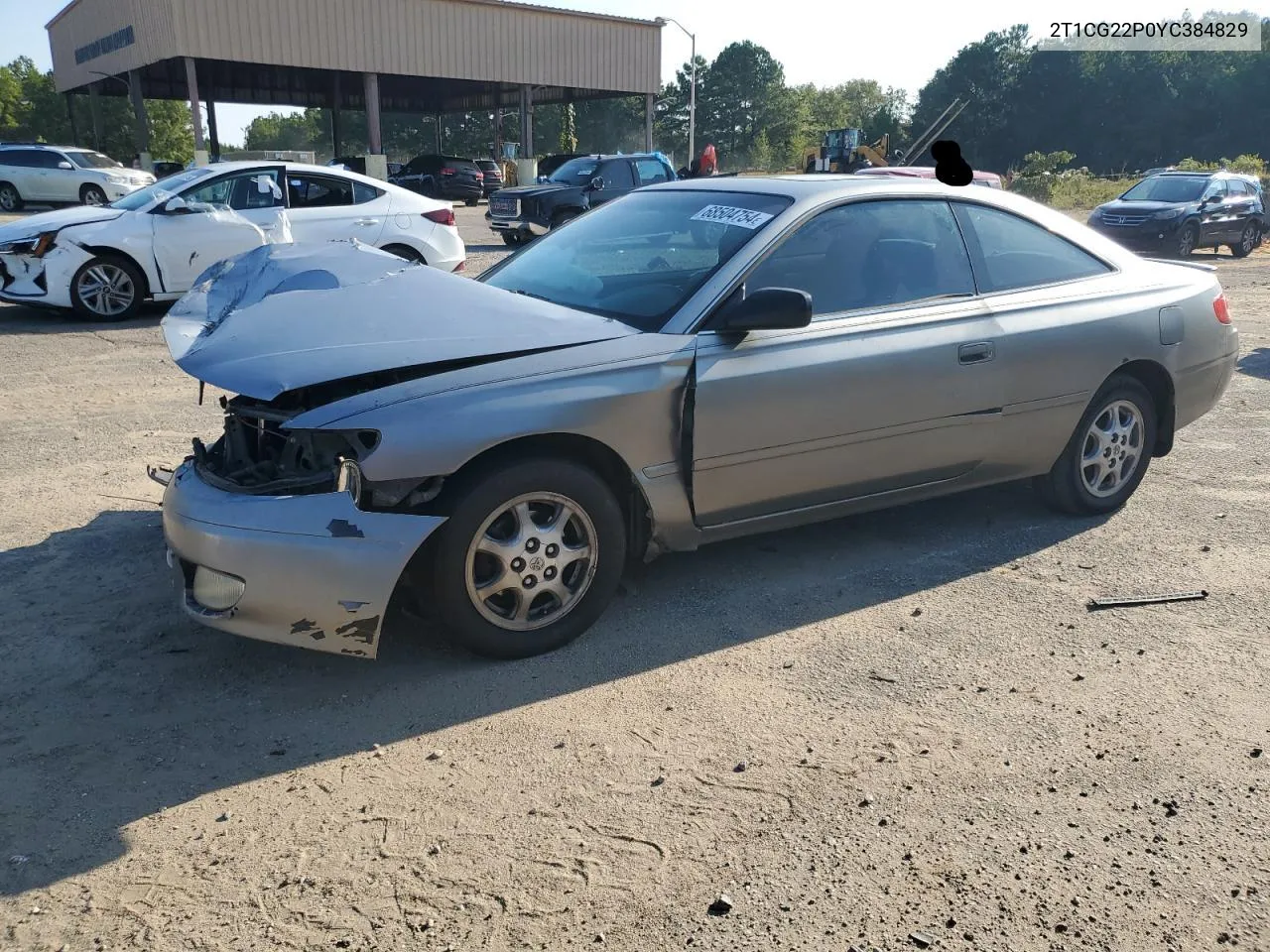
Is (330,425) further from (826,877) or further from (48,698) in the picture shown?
(826,877)

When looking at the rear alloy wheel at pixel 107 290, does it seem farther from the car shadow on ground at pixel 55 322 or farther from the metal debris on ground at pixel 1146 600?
the metal debris on ground at pixel 1146 600

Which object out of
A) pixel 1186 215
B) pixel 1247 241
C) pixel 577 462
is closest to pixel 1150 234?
pixel 1186 215

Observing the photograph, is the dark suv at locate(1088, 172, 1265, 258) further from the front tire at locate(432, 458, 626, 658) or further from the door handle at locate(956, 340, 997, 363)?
the front tire at locate(432, 458, 626, 658)

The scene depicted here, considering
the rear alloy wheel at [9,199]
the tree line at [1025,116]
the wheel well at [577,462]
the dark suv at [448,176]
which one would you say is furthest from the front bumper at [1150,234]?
the tree line at [1025,116]

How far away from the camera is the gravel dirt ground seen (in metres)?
2.52

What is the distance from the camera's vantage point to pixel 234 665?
144 inches

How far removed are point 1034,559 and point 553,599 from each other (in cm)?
233

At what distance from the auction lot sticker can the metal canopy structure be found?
30984mm

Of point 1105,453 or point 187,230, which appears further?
point 187,230

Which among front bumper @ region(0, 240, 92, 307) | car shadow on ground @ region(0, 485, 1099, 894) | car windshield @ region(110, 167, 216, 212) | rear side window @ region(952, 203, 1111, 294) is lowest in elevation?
car shadow on ground @ region(0, 485, 1099, 894)

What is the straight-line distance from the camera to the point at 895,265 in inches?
178

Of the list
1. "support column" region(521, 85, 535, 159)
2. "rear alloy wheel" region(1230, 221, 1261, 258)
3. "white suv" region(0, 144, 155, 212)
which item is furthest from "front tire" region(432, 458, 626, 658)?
"support column" region(521, 85, 535, 159)

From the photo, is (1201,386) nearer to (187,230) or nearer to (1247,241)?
(187,230)

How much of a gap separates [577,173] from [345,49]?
61.3 ft
